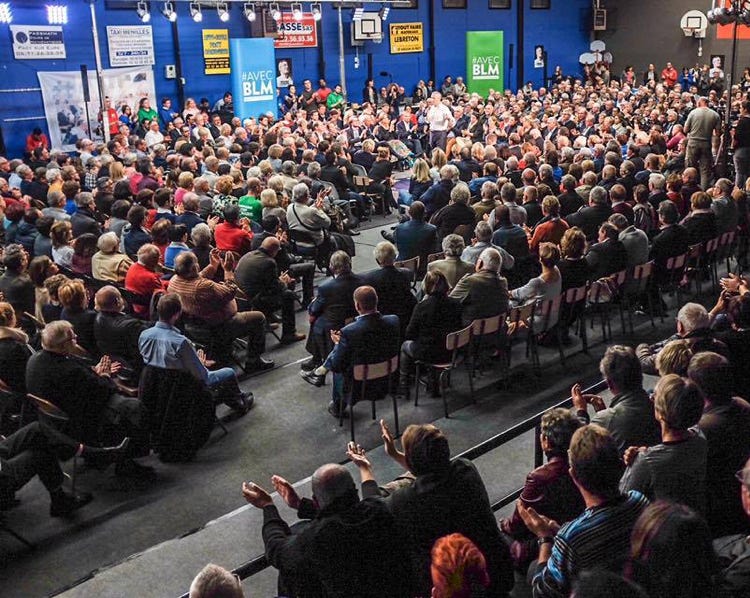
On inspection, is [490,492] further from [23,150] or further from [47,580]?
[23,150]

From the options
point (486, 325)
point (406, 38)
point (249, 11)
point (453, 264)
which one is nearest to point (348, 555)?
point (486, 325)

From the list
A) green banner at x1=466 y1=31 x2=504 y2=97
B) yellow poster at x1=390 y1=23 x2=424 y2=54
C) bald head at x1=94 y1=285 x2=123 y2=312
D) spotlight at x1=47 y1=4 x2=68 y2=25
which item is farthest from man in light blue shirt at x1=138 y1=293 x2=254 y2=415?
green banner at x1=466 y1=31 x2=504 y2=97

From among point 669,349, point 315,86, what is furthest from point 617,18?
point 669,349

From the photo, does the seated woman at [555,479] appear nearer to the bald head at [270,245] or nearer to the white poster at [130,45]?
the bald head at [270,245]

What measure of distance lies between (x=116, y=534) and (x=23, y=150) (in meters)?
13.9

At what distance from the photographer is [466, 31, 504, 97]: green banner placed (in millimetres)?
25172

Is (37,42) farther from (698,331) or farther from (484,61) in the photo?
(698,331)

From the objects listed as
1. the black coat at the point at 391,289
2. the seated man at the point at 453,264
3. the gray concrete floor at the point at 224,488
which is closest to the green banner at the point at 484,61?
the seated man at the point at 453,264

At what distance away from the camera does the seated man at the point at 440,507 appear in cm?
326

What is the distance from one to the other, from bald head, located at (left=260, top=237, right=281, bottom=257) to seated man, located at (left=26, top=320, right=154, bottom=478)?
7.13ft

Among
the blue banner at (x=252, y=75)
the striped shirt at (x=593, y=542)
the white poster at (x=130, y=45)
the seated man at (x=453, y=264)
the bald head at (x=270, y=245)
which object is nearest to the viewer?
the striped shirt at (x=593, y=542)

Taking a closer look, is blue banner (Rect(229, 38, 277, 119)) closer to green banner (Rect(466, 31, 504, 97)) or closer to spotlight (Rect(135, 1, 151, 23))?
spotlight (Rect(135, 1, 151, 23))

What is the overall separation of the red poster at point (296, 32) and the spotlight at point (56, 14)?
5558 mm

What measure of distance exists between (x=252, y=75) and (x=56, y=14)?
437 cm
